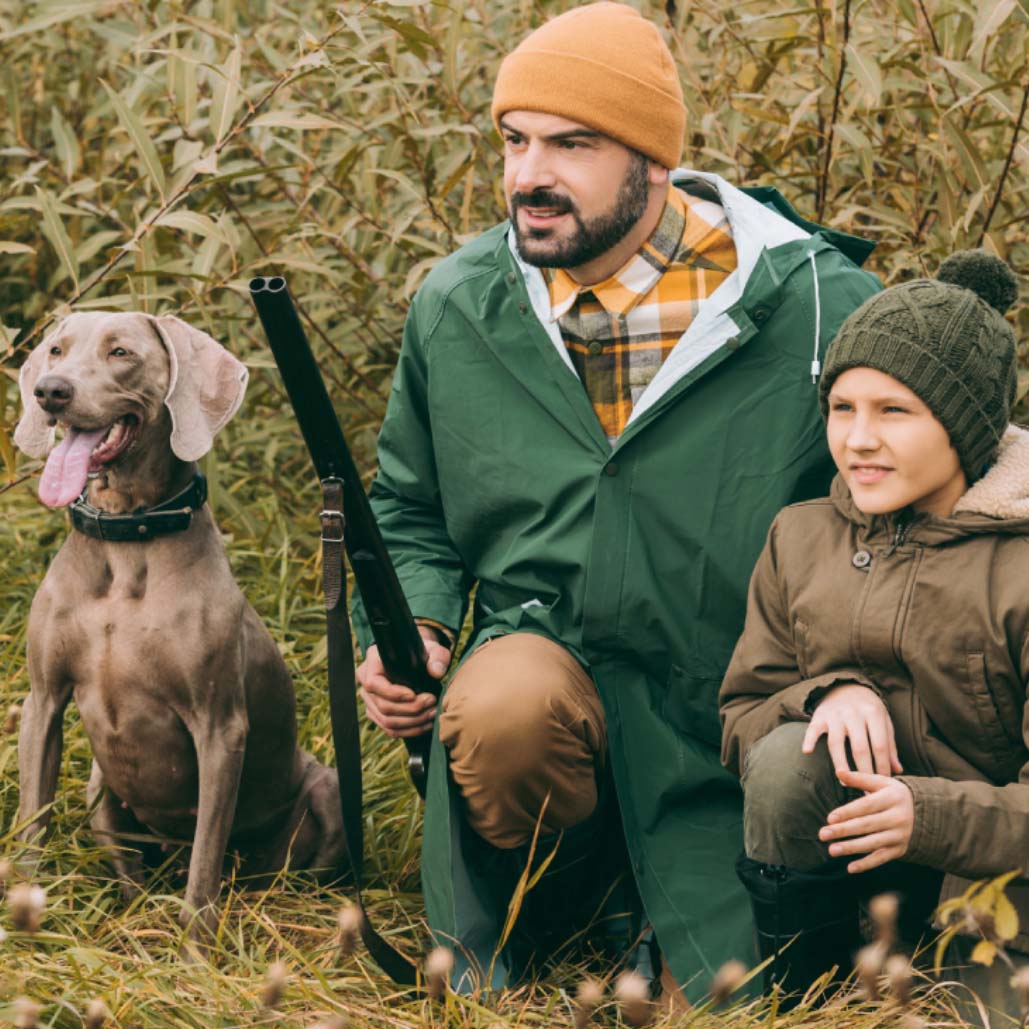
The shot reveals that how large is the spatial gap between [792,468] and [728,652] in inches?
14.4

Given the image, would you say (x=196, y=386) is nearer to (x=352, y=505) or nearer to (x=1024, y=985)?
(x=352, y=505)

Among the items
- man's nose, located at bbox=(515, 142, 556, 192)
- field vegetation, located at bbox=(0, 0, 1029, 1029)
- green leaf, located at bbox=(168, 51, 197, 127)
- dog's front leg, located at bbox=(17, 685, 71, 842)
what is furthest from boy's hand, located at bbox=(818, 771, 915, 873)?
green leaf, located at bbox=(168, 51, 197, 127)

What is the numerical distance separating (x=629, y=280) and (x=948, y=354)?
2.74ft

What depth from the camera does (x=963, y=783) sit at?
2.27 metres

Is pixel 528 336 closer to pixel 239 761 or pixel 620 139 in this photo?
pixel 620 139

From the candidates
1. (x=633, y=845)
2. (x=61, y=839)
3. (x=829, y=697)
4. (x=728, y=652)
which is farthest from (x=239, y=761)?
(x=829, y=697)

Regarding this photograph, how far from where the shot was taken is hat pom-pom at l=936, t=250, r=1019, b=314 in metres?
2.54

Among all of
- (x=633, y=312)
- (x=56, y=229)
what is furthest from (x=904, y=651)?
(x=56, y=229)

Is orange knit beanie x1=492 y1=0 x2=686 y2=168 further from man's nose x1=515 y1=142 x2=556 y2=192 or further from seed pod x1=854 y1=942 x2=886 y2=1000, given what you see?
seed pod x1=854 y1=942 x2=886 y2=1000

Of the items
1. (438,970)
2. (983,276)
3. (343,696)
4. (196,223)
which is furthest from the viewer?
(196,223)

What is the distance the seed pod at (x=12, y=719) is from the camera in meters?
3.29

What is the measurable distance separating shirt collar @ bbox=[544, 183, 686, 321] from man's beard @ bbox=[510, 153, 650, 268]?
7 centimetres

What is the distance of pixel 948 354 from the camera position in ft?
7.84

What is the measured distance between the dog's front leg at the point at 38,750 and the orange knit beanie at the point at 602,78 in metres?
1.43
